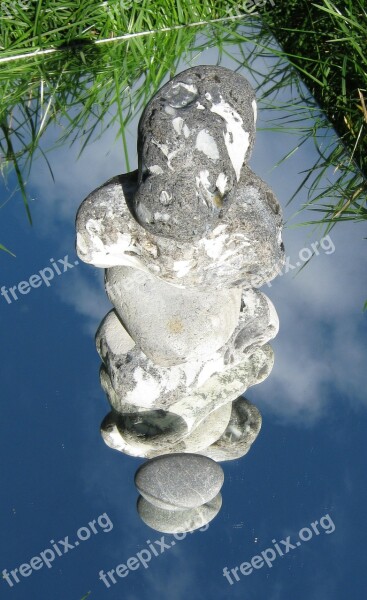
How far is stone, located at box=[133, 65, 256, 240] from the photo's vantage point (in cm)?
116

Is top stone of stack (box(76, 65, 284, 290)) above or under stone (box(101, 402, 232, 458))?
above

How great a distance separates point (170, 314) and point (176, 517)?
400 mm

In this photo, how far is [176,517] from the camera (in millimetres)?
1628

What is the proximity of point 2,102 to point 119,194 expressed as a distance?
0.94 metres

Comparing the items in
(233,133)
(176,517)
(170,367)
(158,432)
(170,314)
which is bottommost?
(176,517)

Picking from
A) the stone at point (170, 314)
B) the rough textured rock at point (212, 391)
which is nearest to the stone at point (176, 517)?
the rough textured rock at point (212, 391)

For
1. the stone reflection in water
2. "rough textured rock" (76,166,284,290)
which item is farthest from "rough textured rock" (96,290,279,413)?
"rough textured rock" (76,166,284,290)

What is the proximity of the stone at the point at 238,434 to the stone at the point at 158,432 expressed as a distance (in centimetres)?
1

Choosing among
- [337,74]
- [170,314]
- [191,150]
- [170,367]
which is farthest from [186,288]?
[337,74]

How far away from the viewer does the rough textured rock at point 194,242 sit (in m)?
1.28

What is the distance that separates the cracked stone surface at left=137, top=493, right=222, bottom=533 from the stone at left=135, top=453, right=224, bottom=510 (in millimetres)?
39

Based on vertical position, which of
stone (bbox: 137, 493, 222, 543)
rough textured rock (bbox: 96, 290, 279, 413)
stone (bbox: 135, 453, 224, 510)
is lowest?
stone (bbox: 137, 493, 222, 543)

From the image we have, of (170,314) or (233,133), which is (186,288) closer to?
(170,314)

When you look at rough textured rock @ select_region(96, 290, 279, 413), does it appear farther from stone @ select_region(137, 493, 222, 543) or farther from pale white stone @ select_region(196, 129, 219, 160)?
pale white stone @ select_region(196, 129, 219, 160)
